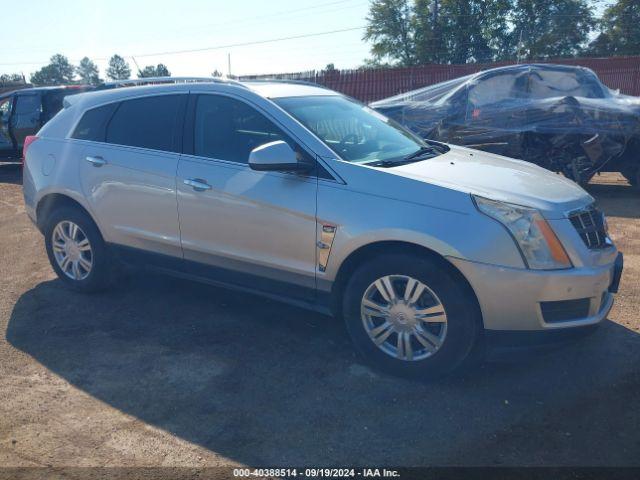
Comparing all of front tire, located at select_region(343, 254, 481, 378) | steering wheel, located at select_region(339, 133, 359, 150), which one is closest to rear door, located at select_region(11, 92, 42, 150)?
steering wheel, located at select_region(339, 133, 359, 150)

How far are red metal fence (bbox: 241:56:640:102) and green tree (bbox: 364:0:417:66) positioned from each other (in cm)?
2299

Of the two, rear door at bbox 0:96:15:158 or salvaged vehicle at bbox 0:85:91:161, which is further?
rear door at bbox 0:96:15:158

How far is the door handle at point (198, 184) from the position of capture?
14.3ft

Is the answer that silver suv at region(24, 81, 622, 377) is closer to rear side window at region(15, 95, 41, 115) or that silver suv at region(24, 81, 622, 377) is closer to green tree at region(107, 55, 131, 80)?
rear side window at region(15, 95, 41, 115)

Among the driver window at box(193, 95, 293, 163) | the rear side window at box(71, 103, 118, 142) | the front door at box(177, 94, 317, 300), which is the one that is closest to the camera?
the front door at box(177, 94, 317, 300)

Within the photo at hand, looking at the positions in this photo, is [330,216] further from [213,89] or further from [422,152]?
[213,89]

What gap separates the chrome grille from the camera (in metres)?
3.64

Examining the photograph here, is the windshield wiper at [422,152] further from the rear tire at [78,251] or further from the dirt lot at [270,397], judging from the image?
the rear tire at [78,251]

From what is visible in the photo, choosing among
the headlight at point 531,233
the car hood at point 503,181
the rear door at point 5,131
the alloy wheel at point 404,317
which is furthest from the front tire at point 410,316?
the rear door at point 5,131

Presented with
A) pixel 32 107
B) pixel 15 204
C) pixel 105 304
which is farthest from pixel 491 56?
pixel 105 304

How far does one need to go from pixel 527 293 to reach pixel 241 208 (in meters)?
1.93

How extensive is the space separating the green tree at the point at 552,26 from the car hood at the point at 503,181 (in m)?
37.4

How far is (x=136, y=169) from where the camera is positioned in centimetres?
477

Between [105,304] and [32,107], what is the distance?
9.52m
